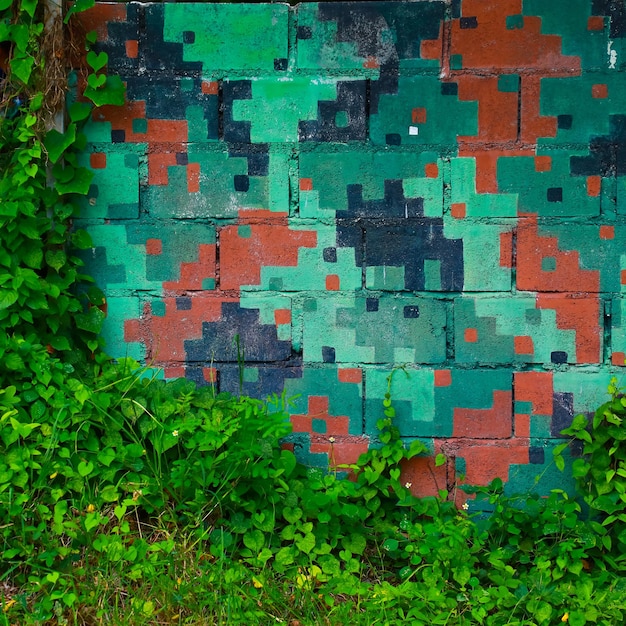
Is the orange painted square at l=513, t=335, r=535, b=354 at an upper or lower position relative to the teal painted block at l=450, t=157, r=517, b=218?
lower

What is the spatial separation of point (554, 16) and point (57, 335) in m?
2.20

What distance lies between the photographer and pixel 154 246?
2627 mm

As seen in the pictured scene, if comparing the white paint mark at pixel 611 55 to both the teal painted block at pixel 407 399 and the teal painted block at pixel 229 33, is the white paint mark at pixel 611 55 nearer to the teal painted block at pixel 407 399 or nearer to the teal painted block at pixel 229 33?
the teal painted block at pixel 229 33

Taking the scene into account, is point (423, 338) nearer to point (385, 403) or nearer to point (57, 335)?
point (385, 403)

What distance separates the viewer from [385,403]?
254 centimetres

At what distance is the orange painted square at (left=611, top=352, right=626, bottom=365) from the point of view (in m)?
2.54

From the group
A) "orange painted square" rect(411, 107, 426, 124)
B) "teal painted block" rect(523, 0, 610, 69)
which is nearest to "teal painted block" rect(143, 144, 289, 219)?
"orange painted square" rect(411, 107, 426, 124)

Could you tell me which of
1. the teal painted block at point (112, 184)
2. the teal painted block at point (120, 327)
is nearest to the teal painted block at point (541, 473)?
the teal painted block at point (120, 327)

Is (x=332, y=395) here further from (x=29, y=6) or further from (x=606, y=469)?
(x=29, y=6)

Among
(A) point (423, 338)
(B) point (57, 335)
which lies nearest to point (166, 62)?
(B) point (57, 335)

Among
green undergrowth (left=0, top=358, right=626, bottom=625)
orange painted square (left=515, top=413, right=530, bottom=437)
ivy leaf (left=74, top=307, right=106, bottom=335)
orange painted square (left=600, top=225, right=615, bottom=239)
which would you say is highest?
orange painted square (left=600, top=225, right=615, bottom=239)

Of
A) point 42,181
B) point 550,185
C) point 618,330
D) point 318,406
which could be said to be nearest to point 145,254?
point 42,181

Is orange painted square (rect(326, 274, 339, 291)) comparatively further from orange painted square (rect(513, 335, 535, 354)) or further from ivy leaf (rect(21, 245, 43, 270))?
ivy leaf (rect(21, 245, 43, 270))

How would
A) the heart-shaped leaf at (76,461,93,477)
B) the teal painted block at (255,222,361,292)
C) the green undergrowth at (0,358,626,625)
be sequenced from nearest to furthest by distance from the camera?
1. the green undergrowth at (0,358,626,625)
2. the heart-shaped leaf at (76,461,93,477)
3. the teal painted block at (255,222,361,292)
